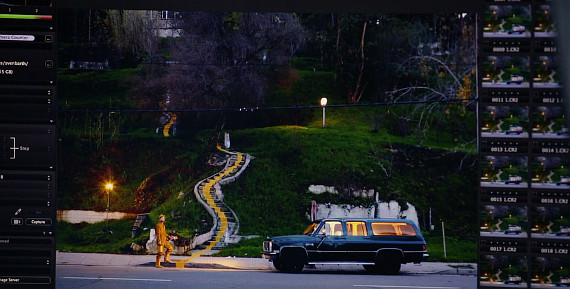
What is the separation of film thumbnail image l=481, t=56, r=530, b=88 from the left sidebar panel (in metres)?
2.92

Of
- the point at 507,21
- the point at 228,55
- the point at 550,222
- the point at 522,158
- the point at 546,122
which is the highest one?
the point at 507,21

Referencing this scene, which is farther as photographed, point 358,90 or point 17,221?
point 358,90

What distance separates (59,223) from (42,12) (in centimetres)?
158

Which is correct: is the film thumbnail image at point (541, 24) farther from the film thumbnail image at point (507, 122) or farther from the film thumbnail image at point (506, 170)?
the film thumbnail image at point (506, 170)

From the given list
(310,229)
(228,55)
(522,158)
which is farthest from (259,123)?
(522,158)

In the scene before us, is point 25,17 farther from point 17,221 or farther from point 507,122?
point 507,122

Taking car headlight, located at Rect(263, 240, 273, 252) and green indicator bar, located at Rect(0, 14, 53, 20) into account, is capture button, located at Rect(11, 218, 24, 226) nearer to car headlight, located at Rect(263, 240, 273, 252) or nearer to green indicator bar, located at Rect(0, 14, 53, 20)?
green indicator bar, located at Rect(0, 14, 53, 20)

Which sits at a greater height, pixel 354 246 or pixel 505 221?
pixel 505 221

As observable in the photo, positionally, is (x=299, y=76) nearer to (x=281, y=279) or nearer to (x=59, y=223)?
(x=281, y=279)

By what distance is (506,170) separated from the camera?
169 inches

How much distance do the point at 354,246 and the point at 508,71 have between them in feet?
5.58

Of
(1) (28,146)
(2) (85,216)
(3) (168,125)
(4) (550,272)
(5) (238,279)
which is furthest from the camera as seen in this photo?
(3) (168,125)

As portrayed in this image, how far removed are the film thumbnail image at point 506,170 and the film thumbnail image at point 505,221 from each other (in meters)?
0.15

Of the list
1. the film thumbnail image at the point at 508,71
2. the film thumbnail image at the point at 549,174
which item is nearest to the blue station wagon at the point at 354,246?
the film thumbnail image at the point at 549,174
